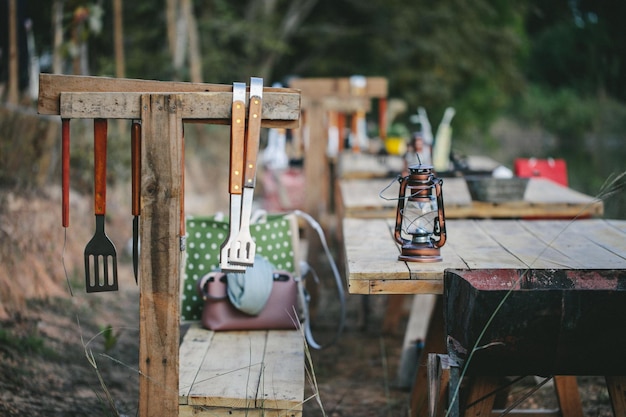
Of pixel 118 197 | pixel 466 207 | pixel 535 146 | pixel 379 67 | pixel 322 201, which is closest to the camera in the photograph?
pixel 466 207

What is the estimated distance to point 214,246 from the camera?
386 cm

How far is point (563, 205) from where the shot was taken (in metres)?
4.38

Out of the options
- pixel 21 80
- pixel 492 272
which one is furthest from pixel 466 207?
pixel 21 80

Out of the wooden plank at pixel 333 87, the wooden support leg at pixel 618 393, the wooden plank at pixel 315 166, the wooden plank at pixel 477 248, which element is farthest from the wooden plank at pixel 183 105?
the wooden plank at pixel 333 87

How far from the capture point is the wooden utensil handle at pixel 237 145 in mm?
2488

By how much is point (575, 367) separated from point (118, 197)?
6749 millimetres

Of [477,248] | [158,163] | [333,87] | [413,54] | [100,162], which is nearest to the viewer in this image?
[158,163]

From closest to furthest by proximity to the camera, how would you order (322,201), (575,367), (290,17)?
(575,367)
(322,201)
(290,17)

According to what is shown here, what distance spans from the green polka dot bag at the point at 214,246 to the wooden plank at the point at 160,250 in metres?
1.10

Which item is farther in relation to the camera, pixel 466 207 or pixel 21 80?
pixel 21 80

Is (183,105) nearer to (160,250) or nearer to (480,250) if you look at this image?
(160,250)

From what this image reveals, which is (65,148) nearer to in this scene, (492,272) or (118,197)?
(492,272)

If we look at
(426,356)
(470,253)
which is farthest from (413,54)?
(470,253)

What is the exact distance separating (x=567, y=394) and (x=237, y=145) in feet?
6.59
